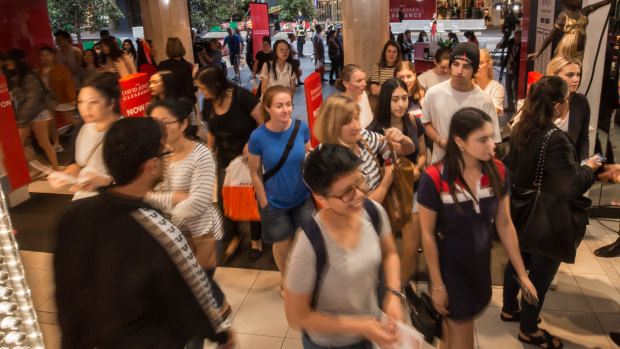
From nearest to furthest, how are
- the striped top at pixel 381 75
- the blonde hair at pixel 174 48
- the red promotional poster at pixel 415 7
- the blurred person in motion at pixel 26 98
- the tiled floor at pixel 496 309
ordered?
the tiled floor at pixel 496 309 → the striped top at pixel 381 75 → the blurred person in motion at pixel 26 98 → the blonde hair at pixel 174 48 → the red promotional poster at pixel 415 7

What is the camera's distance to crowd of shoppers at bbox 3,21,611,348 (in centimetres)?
179

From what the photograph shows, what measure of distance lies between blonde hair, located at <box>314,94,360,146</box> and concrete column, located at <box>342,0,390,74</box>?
571cm

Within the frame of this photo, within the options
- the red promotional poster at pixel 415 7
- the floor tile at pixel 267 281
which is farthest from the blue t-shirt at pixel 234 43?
the floor tile at pixel 267 281

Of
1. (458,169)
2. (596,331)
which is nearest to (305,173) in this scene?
(458,169)

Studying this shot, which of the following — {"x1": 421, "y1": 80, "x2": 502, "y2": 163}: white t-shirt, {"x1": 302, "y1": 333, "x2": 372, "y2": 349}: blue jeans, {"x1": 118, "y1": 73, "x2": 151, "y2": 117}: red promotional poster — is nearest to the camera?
{"x1": 302, "y1": 333, "x2": 372, "y2": 349}: blue jeans

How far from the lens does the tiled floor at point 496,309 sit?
11.3 feet

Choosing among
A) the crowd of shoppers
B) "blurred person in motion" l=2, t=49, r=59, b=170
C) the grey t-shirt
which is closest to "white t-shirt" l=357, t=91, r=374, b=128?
the crowd of shoppers

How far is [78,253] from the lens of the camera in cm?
176

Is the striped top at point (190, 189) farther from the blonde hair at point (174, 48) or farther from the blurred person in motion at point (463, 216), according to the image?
the blonde hair at point (174, 48)

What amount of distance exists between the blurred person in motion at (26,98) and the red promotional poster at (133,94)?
2161 millimetres

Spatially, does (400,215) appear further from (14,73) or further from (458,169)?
(14,73)

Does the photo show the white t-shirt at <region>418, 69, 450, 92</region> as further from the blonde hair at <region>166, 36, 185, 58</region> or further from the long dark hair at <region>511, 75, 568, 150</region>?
the blonde hair at <region>166, 36, 185, 58</region>

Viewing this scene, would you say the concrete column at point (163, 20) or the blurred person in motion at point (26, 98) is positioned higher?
the concrete column at point (163, 20)

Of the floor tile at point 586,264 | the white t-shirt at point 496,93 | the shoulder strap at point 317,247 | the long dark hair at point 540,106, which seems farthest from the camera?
the white t-shirt at point 496,93
